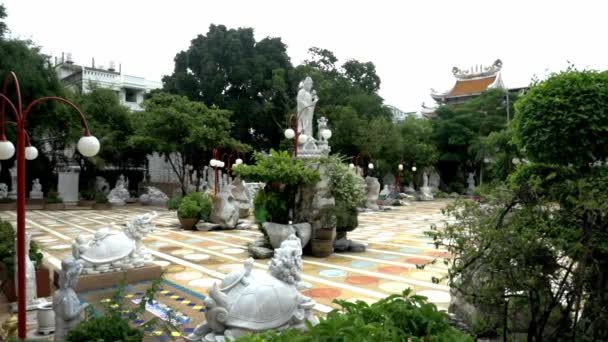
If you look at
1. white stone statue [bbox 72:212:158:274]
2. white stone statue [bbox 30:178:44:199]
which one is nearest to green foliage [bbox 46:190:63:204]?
white stone statue [bbox 30:178:44:199]

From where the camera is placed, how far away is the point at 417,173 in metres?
26.9

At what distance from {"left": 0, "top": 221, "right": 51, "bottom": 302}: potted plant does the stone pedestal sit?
49.8 feet

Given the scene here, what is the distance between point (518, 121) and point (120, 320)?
4530 millimetres

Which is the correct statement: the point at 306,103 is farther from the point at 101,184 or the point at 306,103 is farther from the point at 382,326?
the point at 101,184

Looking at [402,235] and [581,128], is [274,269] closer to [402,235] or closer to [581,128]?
[581,128]

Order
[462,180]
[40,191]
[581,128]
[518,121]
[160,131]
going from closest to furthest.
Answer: [581,128] < [518,121] < [160,131] < [40,191] < [462,180]

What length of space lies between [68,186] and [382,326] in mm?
20772

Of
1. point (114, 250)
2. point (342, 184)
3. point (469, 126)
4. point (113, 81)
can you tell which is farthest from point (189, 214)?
point (469, 126)

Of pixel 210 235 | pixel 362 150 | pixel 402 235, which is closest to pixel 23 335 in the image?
pixel 210 235

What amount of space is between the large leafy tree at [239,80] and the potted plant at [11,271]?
53.5 feet

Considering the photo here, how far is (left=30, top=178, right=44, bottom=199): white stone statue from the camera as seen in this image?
19641 millimetres

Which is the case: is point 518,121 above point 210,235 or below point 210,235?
above

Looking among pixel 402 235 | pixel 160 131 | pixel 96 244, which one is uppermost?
pixel 160 131

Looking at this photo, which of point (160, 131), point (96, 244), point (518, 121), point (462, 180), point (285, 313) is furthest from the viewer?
point (462, 180)
